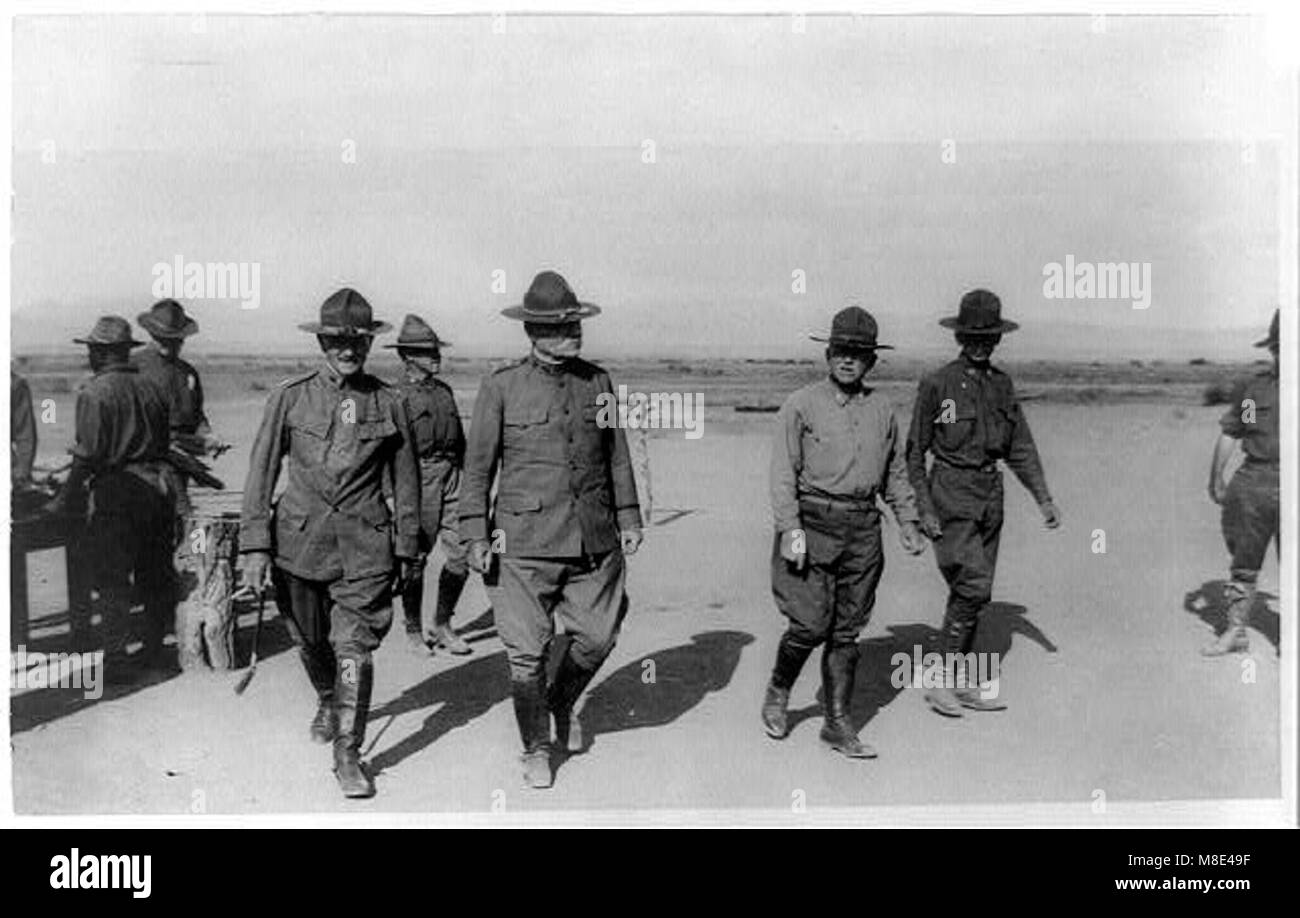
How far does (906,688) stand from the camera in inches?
231

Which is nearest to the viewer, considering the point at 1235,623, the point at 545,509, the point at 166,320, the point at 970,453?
the point at 545,509

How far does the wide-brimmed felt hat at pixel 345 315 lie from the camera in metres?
5.19

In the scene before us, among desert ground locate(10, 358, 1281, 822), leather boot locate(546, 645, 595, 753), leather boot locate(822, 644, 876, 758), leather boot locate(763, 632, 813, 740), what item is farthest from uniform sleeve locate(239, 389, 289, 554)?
Result: leather boot locate(822, 644, 876, 758)

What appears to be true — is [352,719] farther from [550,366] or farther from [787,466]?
[787,466]

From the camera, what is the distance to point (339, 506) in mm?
5156

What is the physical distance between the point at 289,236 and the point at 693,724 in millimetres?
2547

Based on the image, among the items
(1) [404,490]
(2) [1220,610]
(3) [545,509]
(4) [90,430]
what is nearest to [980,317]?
(2) [1220,610]

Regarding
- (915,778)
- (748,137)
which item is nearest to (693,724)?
(915,778)

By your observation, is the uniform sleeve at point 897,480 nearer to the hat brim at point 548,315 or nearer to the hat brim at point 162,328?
the hat brim at point 548,315

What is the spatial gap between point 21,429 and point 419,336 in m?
1.60

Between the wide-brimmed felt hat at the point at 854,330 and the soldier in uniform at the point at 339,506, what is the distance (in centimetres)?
169

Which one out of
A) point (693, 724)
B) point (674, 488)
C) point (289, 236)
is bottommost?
point (693, 724)
